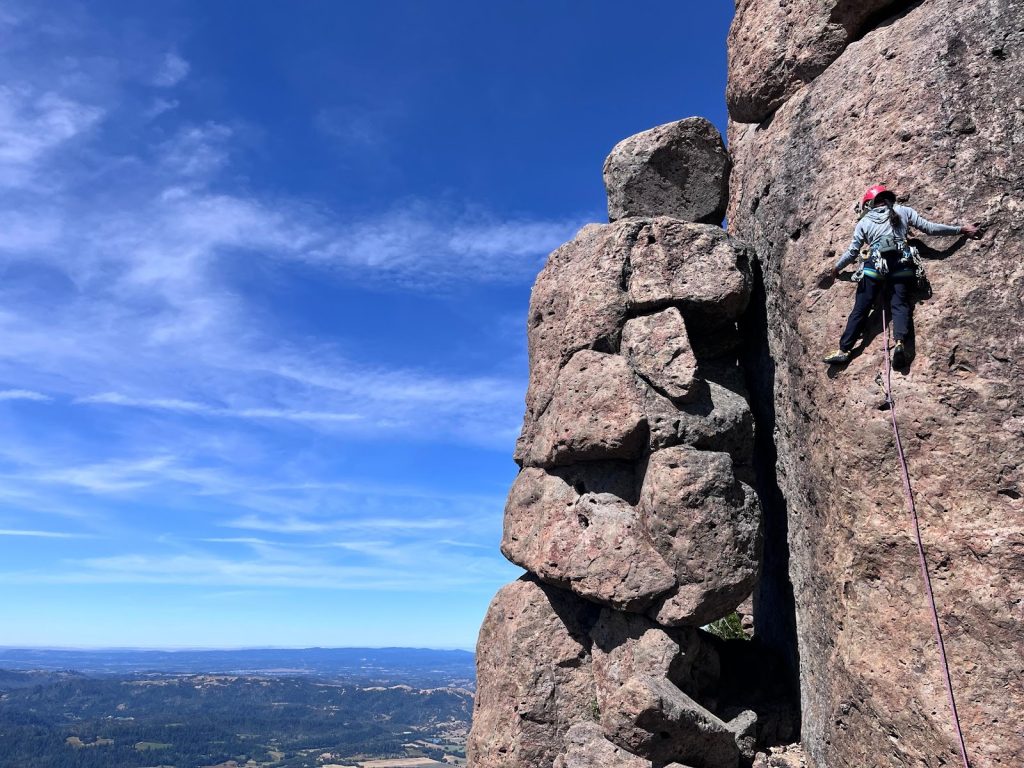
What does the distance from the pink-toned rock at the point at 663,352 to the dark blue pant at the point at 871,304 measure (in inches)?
134

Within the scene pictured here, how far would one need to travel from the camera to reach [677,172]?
781 inches

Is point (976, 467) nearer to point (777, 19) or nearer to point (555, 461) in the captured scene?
point (555, 461)

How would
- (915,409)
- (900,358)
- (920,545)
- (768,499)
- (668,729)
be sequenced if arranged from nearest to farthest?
(920,545)
(915,409)
(900,358)
(668,729)
(768,499)

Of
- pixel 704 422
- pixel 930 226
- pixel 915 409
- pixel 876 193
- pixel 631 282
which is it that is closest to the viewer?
pixel 915 409

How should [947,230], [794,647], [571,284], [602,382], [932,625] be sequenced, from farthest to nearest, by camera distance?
[571,284], [602,382], [794,647], [947,230], [932,625]

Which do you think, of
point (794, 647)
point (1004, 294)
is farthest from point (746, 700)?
point (1004, 294)

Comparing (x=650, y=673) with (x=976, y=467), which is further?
(x=650, y=673)

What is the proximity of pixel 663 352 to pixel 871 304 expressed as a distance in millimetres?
4555

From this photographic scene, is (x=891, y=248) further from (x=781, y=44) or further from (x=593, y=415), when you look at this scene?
(x=781, y=44)

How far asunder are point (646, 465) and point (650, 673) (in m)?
4.24

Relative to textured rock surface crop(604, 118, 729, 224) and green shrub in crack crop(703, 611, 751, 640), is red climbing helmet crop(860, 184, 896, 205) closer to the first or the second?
textured rock surface crop(604, 118, 729, 224)

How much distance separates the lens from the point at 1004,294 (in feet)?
38.6

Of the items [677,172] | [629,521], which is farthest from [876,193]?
[629,521]

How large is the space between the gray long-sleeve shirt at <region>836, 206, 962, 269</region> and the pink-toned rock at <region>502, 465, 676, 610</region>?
6915 millimetres
